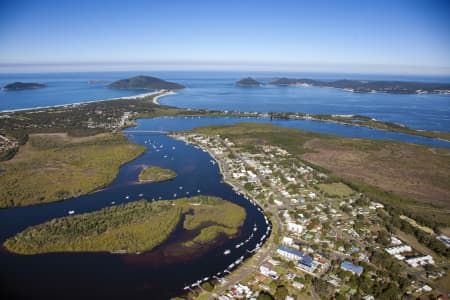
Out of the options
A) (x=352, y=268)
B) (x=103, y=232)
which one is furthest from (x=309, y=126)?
(x=103, y=232)

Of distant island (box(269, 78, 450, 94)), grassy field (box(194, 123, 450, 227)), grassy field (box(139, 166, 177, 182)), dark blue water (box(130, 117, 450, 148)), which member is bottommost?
grassy field (box(139, 166, 177, 182))

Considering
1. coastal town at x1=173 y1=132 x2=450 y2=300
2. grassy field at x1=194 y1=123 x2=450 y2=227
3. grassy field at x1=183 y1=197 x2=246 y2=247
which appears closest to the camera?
coastal town at x1=173 y1=132 x2=450 y2=300

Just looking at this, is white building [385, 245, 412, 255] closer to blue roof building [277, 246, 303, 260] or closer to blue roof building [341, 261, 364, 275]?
blue roof building [341, 261, 364, 275]

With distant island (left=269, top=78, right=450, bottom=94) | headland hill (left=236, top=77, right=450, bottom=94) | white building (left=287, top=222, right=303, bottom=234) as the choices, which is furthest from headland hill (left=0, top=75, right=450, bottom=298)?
headland hill (left=236, top=77, right=450, bottom=94)

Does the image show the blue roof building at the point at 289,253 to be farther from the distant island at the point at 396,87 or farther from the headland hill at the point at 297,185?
the distant island at the point at 396,87

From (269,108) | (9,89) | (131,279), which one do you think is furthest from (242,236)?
(9,89)
